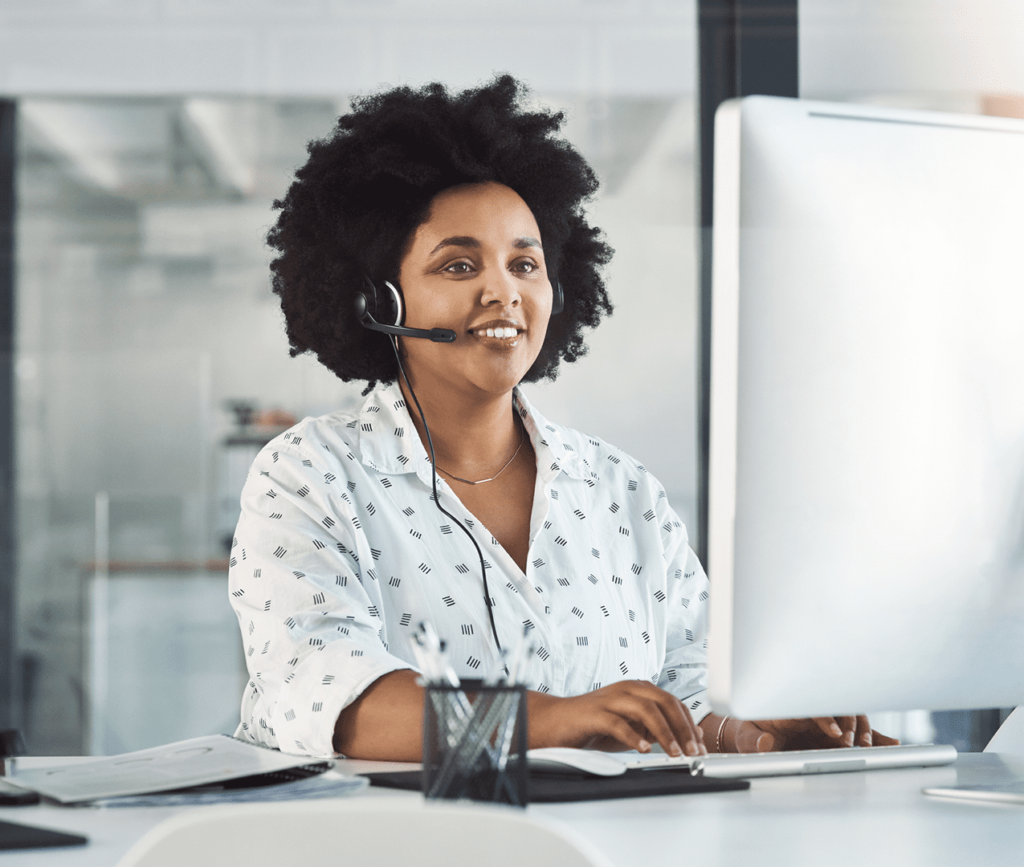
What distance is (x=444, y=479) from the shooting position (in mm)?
1726

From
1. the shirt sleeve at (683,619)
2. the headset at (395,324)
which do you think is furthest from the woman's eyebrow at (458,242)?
the shirt sleeve at (683,619)

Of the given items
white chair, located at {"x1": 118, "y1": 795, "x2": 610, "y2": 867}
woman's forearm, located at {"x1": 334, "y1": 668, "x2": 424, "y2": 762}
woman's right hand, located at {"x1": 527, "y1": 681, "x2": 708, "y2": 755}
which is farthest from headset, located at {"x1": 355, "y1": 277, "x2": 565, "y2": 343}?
white chair, located at {"x1": 118, "y1": 795, "x2": 610, "y2": 867}

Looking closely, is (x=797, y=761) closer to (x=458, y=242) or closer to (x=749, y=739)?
(x=749, y=739)

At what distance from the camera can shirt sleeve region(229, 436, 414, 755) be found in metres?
1.24

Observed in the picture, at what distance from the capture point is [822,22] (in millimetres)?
2791

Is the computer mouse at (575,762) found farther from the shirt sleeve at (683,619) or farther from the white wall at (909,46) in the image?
the white wall at (909,46)

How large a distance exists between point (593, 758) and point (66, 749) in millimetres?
2347

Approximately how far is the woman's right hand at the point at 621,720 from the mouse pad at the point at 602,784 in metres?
0.07

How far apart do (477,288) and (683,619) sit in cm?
60

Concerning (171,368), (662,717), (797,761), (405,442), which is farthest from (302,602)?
(171,368)

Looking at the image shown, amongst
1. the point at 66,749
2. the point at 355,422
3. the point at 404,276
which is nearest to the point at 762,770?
the point at 355,422

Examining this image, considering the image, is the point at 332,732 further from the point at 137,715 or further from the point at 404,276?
the point at 137,715

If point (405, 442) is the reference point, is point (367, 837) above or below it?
below

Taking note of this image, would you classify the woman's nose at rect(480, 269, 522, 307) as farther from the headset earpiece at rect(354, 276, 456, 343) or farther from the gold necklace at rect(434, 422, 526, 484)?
the gold necklace at rect(434, 422, 526, 484)
